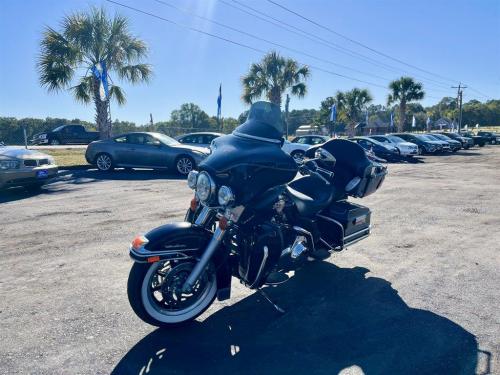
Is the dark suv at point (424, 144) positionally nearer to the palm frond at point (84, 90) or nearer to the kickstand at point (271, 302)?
the palm frond at point (84, 90)

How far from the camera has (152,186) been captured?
34.9ft

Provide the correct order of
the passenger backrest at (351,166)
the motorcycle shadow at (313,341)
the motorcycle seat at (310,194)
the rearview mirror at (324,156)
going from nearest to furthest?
the motorcycle shadow at (313,341), the motorcycle seat at (310,194), the rearview mirror at (324,156), the passenger backrest at (351,166)

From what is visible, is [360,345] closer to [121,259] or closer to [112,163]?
[121,259]

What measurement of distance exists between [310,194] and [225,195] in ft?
4.60

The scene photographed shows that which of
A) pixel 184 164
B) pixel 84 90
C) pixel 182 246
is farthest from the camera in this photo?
pixel 84 90

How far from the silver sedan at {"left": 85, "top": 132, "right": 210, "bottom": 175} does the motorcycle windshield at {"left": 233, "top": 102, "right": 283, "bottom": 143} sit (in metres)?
9.48

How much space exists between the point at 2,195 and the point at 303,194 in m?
8.02

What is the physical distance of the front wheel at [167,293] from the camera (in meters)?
3.04

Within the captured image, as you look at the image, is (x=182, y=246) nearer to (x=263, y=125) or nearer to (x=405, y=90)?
(x=263, y=125)

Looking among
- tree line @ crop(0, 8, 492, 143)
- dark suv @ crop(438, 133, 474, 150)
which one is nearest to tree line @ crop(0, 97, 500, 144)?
tree line @ crop(0, 8, 492, 143)

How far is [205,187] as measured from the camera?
3098 mm

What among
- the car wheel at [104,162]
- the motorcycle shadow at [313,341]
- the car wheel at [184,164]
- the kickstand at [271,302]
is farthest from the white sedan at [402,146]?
the kickstand at [271,302]

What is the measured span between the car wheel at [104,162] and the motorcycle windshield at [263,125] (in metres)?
11.3

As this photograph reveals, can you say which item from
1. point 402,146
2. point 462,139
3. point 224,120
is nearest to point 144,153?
point 402,146
